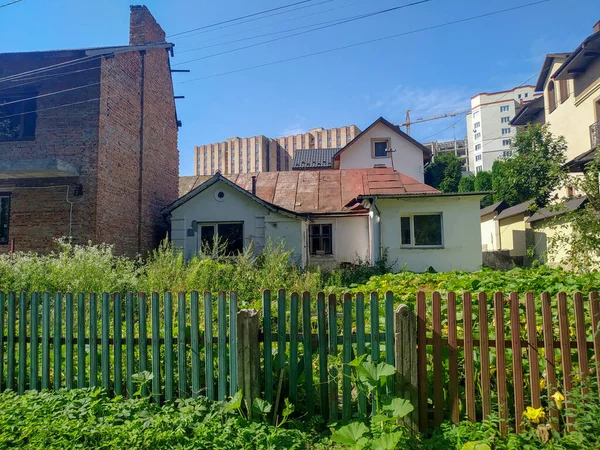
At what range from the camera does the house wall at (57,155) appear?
11406 mm

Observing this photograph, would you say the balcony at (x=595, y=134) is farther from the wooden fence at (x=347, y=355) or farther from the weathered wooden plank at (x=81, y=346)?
the weathered wooden plank at (x=81, y=346)

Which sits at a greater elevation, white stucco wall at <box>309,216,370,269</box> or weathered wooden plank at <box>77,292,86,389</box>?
white stucco wall at <box>309,216,370,269</box>

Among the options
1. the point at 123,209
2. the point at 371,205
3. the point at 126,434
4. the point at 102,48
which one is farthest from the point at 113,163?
the point at 126,434

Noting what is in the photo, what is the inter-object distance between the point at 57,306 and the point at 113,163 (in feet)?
31.4

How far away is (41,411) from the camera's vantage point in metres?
3.32

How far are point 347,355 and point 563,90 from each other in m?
25.8

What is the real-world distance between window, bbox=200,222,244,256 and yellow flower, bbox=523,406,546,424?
41.6ft

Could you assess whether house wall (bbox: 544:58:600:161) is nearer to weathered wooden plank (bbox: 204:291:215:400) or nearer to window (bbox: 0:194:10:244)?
weathered wooden plank (bbox: 204:291:215:400)

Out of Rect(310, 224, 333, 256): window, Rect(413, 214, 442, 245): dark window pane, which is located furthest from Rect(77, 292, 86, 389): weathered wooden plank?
Rect(310, 224, 333, 256): window

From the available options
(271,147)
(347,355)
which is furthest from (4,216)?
(271,147)

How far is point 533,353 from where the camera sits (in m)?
3.06

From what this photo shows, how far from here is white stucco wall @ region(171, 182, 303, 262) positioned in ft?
48.2

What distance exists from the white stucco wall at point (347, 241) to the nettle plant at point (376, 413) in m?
13.1

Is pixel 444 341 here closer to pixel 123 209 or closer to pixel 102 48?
pixel 123 209
